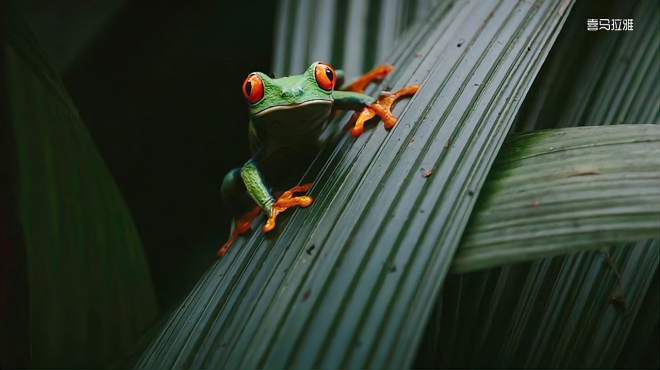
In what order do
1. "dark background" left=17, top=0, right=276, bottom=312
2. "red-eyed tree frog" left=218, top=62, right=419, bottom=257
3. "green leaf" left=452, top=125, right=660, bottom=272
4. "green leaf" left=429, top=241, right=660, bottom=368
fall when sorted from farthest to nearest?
"dark background" left=17, top=0, right=276, bottom=312
"red-eyed tree frog" left=218, top=62, right=419, bottom=257
"green leaf" left=429, top=241, right=660, bottom=368
"green leaf" left=452, top=125, right=660, bottom=272

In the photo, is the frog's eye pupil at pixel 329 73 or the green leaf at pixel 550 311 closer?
the green leaf at pixel 550 311

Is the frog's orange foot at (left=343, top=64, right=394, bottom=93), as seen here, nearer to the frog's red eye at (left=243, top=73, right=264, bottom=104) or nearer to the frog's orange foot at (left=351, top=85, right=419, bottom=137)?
the frog's orange foot at (left=351, top=85, right=419, bottom=137)

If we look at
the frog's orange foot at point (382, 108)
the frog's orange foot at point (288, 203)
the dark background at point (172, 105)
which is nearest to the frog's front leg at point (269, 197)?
the frog's orange foot at point (288, 203)

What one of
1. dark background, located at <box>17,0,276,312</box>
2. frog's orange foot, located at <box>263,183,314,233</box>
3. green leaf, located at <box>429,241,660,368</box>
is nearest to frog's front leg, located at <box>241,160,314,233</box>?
frog's orange foot, located at <box>263,183,314,233</box>

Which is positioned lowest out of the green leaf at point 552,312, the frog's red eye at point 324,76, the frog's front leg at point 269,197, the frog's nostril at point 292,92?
the green leaf at point 552,312

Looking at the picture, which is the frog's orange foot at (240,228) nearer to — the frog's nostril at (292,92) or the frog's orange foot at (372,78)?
the frog's nostril at (292,92)

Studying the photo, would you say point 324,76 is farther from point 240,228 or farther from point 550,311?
point 550,311

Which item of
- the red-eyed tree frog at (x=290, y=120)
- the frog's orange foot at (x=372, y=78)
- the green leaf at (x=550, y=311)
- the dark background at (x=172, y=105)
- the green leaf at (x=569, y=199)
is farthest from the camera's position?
the dark background at (x=172, y=105)

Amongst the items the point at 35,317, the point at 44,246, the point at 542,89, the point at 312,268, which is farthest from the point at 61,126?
the point at 542,89

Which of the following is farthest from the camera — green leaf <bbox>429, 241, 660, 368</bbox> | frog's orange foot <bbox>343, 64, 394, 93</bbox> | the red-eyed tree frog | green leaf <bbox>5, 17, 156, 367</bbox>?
frog's orange foot <bbox>343, 64, 394, 93</bbox>
